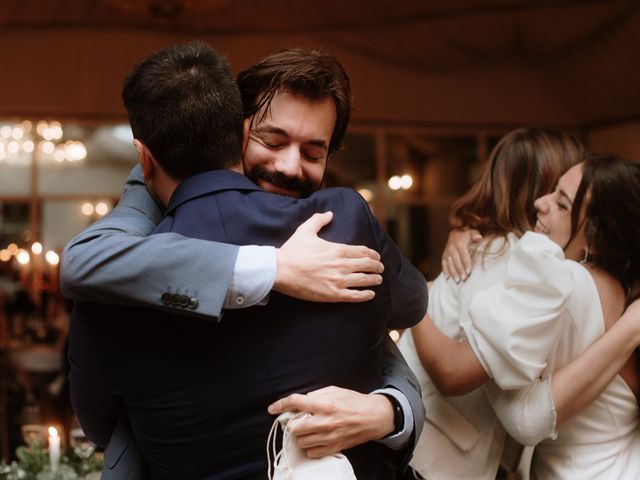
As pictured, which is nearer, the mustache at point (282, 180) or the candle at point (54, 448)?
the mustache at point (282, 180)

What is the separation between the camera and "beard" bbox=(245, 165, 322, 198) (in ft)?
5.89

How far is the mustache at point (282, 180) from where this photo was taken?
1.79 m

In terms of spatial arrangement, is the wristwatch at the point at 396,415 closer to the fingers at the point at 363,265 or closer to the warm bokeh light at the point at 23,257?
the fingers at the point at 363,265

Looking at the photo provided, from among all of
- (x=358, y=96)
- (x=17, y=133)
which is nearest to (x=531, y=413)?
(x=358, y=96)

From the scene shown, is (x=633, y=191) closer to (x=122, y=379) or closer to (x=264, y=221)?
(x=264, y=221)

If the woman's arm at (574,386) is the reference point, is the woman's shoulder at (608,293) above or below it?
above

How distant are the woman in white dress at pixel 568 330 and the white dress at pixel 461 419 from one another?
9 centimetres

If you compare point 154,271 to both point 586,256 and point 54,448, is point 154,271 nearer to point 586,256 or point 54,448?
point 586,256

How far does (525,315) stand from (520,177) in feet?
1.88

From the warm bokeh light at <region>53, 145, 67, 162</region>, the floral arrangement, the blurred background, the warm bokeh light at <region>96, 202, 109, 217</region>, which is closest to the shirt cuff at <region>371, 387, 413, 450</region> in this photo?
the floral arrangement

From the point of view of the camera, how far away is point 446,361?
2002mm

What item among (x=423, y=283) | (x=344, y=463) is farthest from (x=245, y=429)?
(x=423, y=283)

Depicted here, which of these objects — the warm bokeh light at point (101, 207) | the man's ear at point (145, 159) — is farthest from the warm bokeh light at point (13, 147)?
the man's ear at point (145, 159)

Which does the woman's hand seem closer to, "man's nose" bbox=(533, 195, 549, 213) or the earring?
"man's nose" bbox=(533, 195, 549, 213)
